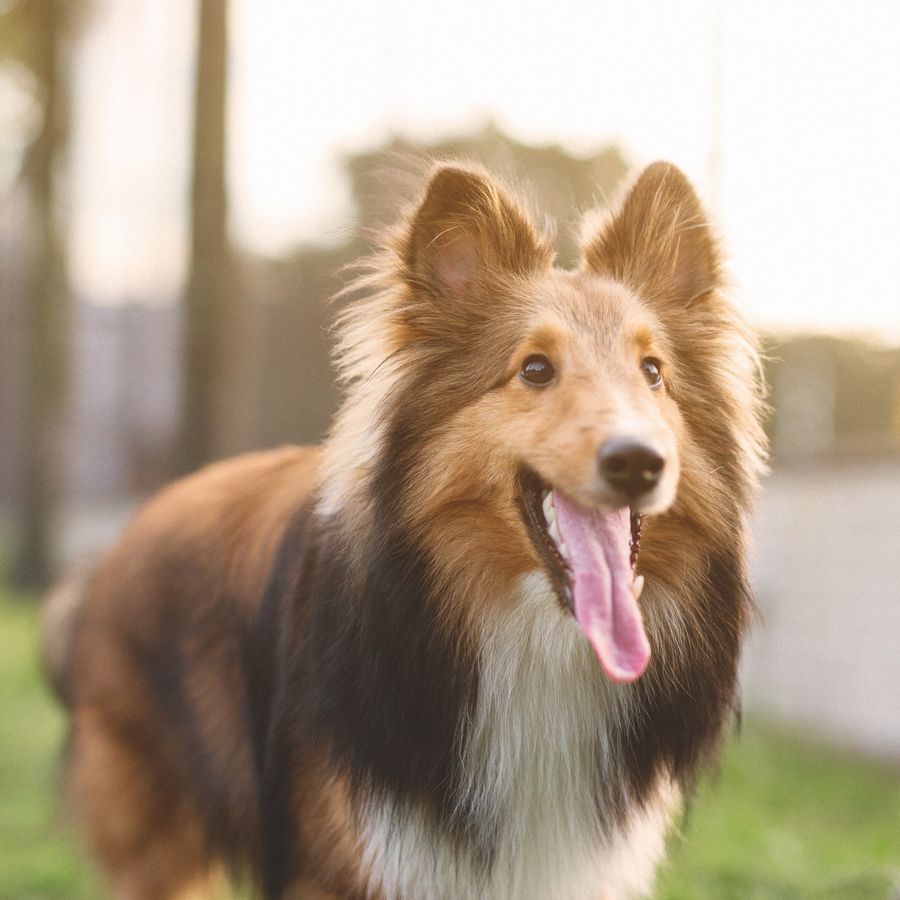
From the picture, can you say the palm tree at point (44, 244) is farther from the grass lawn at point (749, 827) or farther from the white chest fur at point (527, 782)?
the white chest fur at point (527, 782)

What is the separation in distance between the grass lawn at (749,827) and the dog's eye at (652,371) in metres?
1.34

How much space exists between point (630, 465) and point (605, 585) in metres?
0.37

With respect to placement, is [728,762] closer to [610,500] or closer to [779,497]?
[779,497]

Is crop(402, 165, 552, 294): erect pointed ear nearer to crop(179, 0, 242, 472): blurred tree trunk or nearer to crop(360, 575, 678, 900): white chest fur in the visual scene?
crop(360, 575, 678, 900): white chest fur

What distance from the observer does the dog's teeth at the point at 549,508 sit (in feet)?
10.2

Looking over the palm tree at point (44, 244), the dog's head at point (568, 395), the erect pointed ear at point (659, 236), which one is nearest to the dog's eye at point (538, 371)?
the dog's head at point (568, 395)

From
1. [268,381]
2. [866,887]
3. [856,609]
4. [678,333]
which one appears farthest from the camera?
[268,381]

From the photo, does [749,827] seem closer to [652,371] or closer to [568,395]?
[652,371]

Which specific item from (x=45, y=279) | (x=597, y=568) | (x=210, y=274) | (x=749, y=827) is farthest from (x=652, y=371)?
(x=45, y=279)

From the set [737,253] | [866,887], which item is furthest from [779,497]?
[737,253]

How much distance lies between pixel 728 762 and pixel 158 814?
5.49 m

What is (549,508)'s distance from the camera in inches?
123

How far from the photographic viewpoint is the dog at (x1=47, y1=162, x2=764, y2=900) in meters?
3.20

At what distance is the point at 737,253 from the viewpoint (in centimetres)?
391
